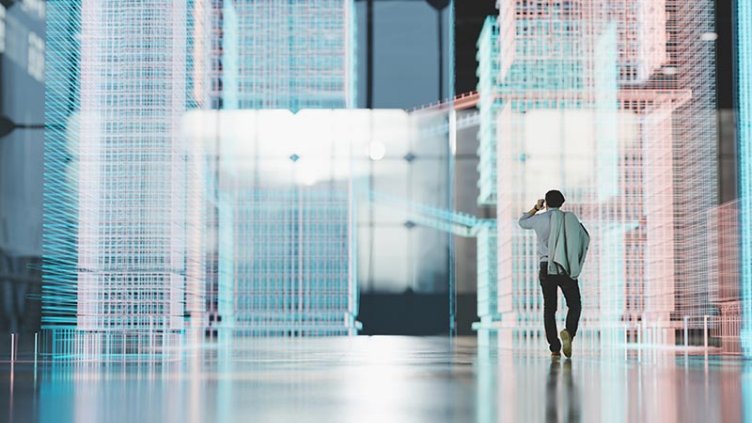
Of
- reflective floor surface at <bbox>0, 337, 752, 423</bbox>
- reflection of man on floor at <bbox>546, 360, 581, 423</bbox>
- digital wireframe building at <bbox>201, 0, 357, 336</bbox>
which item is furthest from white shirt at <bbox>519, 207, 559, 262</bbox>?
digital wireframe building at <bbox>201, 0, 357, 336</bbox>

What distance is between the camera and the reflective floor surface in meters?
2.90

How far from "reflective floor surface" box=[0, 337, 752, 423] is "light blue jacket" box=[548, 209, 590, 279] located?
33.8 inches

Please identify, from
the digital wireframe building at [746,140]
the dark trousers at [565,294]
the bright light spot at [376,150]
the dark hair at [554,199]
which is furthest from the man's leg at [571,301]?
the bright light spot at [376,150]

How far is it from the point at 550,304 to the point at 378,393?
3119mm

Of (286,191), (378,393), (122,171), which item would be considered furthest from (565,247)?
(286,191)

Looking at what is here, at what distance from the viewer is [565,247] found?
21.5 ft

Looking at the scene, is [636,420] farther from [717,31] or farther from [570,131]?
[717,31]

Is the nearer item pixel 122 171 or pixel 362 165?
pixel 122 171

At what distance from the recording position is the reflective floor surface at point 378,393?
2900 mm

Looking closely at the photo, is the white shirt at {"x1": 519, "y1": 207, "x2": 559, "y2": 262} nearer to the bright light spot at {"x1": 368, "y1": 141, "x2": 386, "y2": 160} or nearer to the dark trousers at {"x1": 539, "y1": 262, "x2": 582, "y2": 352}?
the dark trousers at {"x1": 539, "y1": 262, "x2": 582, "y2": 352}

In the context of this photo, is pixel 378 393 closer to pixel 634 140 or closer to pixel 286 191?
pixel 634 140

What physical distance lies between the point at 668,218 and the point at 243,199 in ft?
40.3

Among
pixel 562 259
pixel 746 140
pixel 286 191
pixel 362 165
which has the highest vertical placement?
pixel 362 165

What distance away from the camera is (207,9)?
9992 mm
